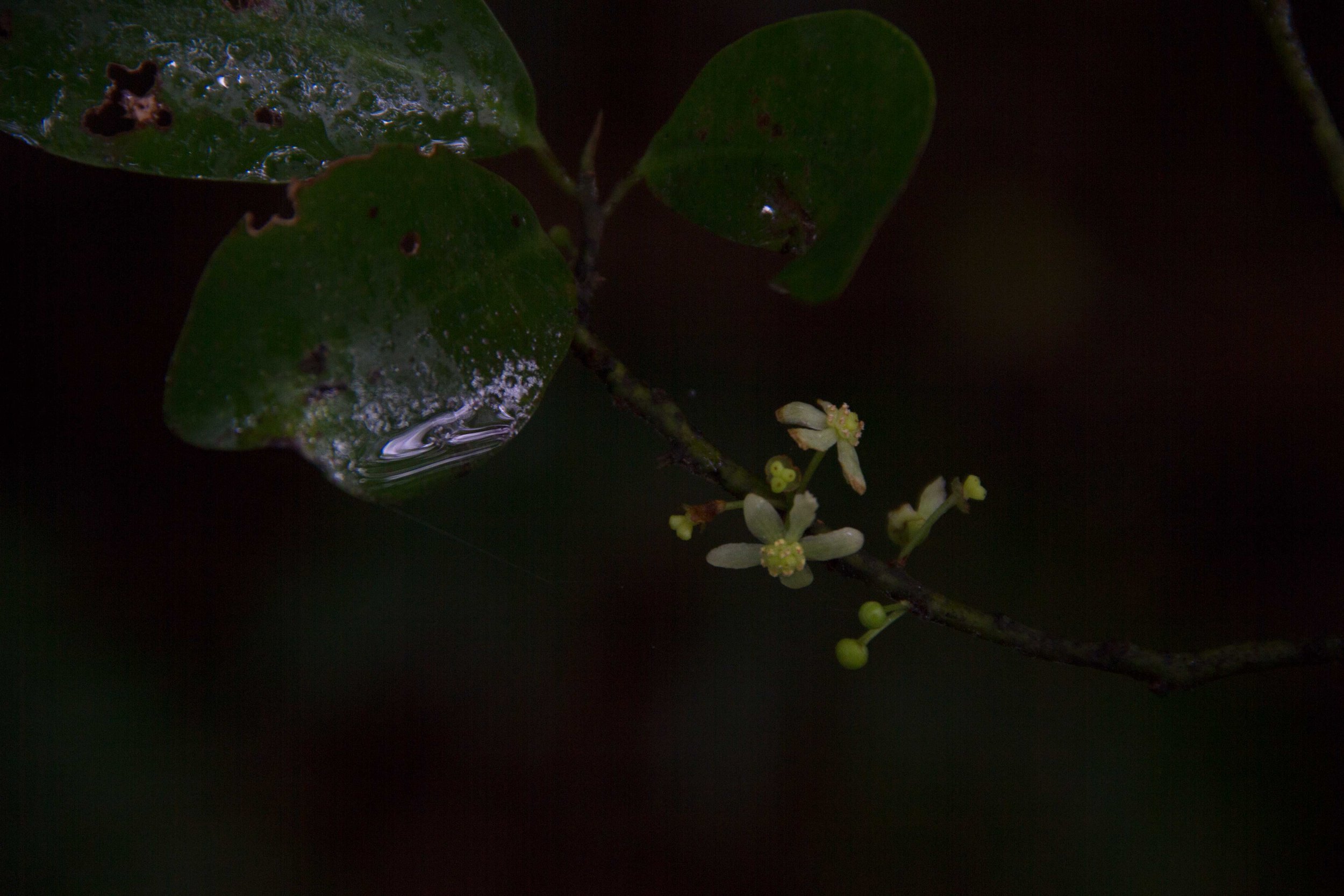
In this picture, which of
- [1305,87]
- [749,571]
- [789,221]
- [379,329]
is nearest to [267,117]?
[379,329]

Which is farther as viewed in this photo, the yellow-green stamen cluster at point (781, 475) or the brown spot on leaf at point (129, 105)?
the yellow-green stamen cluster at point (781, 475)

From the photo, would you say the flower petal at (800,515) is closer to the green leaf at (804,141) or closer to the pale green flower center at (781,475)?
the pale green flower center at (781,475)

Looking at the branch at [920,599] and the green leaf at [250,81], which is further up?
the green leaf at [250,81]

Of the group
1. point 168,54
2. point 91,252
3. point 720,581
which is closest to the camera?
point 168,54

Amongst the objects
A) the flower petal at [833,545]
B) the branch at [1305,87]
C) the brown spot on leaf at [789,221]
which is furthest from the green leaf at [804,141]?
the branch at [1305,87]

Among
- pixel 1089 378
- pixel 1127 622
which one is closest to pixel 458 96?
pixel 1089 378

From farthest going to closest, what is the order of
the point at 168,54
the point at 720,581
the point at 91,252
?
the point at 720,581 → the point at 91,252 → the point at 168,54

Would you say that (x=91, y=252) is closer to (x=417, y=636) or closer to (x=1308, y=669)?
(x=417, y=636)
